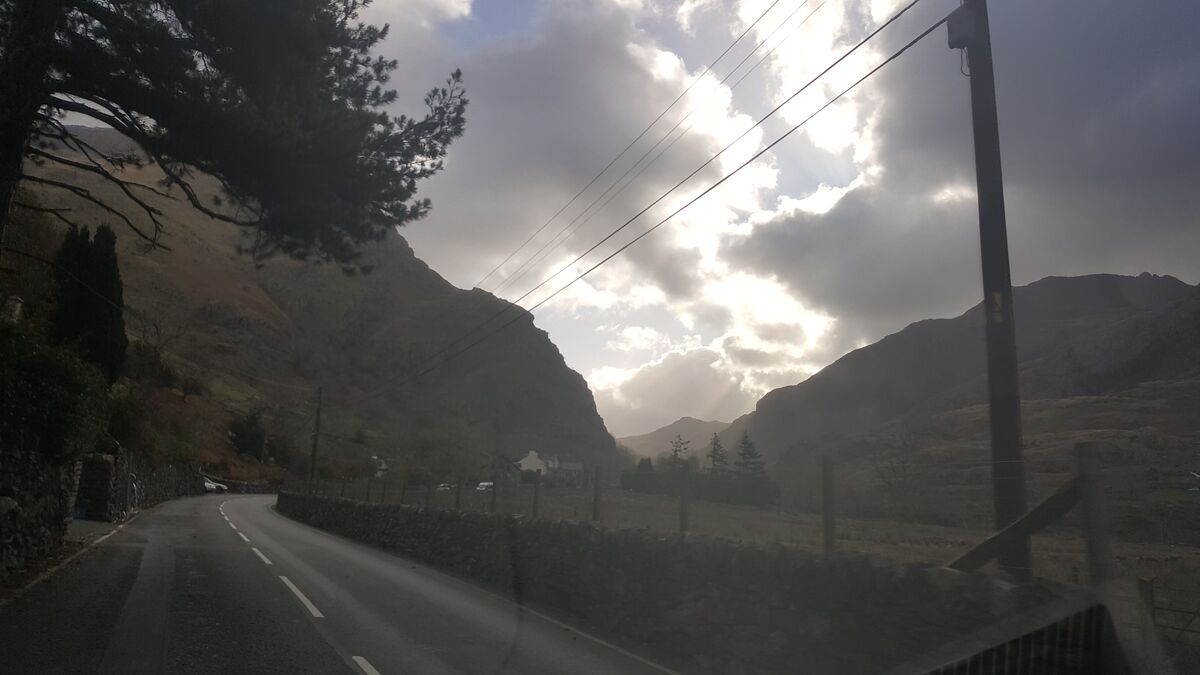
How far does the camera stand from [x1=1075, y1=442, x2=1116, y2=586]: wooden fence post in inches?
223

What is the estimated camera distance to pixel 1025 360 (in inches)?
2137

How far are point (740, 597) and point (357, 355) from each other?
5620 inches

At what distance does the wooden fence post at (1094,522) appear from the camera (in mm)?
5668

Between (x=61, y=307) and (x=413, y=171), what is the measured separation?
31.3 meters

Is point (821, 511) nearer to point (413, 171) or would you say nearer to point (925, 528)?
point (925, 528)

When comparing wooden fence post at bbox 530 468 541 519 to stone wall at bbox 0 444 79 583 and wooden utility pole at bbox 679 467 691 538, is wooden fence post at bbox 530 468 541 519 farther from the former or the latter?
stone wall at bbox 0 444 79 583

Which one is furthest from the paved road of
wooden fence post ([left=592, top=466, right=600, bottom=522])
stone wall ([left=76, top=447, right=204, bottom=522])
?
stone wall ([left=76, top=447, right=204, bottom=522])

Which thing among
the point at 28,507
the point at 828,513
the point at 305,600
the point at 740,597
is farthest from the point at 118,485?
the point at 828,513

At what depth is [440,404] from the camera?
12950cm

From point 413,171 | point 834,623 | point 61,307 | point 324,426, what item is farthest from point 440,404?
point 834,623

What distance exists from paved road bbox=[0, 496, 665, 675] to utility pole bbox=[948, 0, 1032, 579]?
406 cm

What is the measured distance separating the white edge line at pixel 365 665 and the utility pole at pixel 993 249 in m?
5.59

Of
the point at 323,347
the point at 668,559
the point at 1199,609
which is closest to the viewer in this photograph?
the point at 1199,609

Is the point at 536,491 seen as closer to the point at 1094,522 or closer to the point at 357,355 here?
the point at 1094,522
